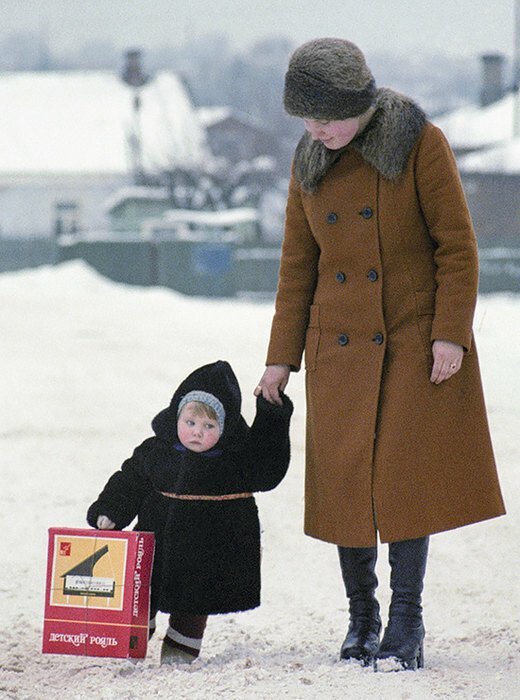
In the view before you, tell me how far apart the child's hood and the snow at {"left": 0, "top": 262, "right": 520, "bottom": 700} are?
1.52 ft

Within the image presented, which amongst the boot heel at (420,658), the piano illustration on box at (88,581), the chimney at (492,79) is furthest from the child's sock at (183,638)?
the chimney at (492,79)

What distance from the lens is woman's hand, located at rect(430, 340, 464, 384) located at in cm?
267

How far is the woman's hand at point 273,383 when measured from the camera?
2840 millimetres

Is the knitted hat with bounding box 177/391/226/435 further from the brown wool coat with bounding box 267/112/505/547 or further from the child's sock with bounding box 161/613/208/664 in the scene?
the child's sock with bounding box 161/613/208/664

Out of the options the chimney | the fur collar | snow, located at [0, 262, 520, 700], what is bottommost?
snow, located at [0, 262, 520, 700]

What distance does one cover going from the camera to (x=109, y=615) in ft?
9.30

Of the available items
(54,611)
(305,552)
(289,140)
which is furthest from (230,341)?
(289,140)

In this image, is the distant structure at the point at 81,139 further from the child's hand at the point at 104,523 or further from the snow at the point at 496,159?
the child's hand at the point at 104,523

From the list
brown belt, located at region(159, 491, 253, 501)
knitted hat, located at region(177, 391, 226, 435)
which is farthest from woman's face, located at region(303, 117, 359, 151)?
brown belt, located at region(159, 491, 253, 501)

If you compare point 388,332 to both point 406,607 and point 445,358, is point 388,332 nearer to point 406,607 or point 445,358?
point 445,358

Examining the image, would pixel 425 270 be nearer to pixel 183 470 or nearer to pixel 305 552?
pixel 183 470

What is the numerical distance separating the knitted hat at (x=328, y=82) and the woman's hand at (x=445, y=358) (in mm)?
472

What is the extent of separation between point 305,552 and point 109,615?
1.41 meters

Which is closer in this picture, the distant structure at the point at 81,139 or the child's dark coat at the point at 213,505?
the child's dark coat at the point at 213,505
